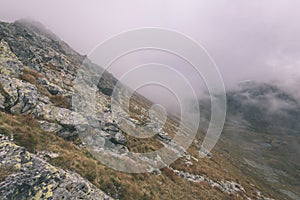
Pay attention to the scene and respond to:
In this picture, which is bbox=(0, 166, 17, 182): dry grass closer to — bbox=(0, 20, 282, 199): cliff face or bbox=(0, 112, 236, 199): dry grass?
bbox=(0, 20, 282, 199): cliff face

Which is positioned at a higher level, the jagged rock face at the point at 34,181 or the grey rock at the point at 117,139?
the grey rock at the point at 117,139

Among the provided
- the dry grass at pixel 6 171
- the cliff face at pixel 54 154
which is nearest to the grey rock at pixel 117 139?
the cliff face at pixel 54 154

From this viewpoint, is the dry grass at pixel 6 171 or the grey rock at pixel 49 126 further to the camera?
the grey rock at pixel 49 126

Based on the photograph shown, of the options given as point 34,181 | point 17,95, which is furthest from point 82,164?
point 17,95

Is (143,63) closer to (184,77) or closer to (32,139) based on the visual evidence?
(184,77)

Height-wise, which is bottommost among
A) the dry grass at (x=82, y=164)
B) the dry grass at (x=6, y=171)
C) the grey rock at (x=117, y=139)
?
the dry grass at (x=6, y=171)

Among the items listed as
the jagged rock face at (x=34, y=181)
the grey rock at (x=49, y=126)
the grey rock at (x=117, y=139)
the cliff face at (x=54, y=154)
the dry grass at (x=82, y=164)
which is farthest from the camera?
the grey rock at (x=117, y=139)

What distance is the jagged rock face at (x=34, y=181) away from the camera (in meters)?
12.0

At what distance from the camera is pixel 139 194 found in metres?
17.7

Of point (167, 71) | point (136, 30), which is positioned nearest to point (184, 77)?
point (167, 71)

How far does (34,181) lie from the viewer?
12625mm

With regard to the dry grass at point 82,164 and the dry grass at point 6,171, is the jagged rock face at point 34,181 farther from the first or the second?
the dry grass at point 82,164

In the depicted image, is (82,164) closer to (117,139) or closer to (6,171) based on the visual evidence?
(6,171)

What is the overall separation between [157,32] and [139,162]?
13.5 meters
